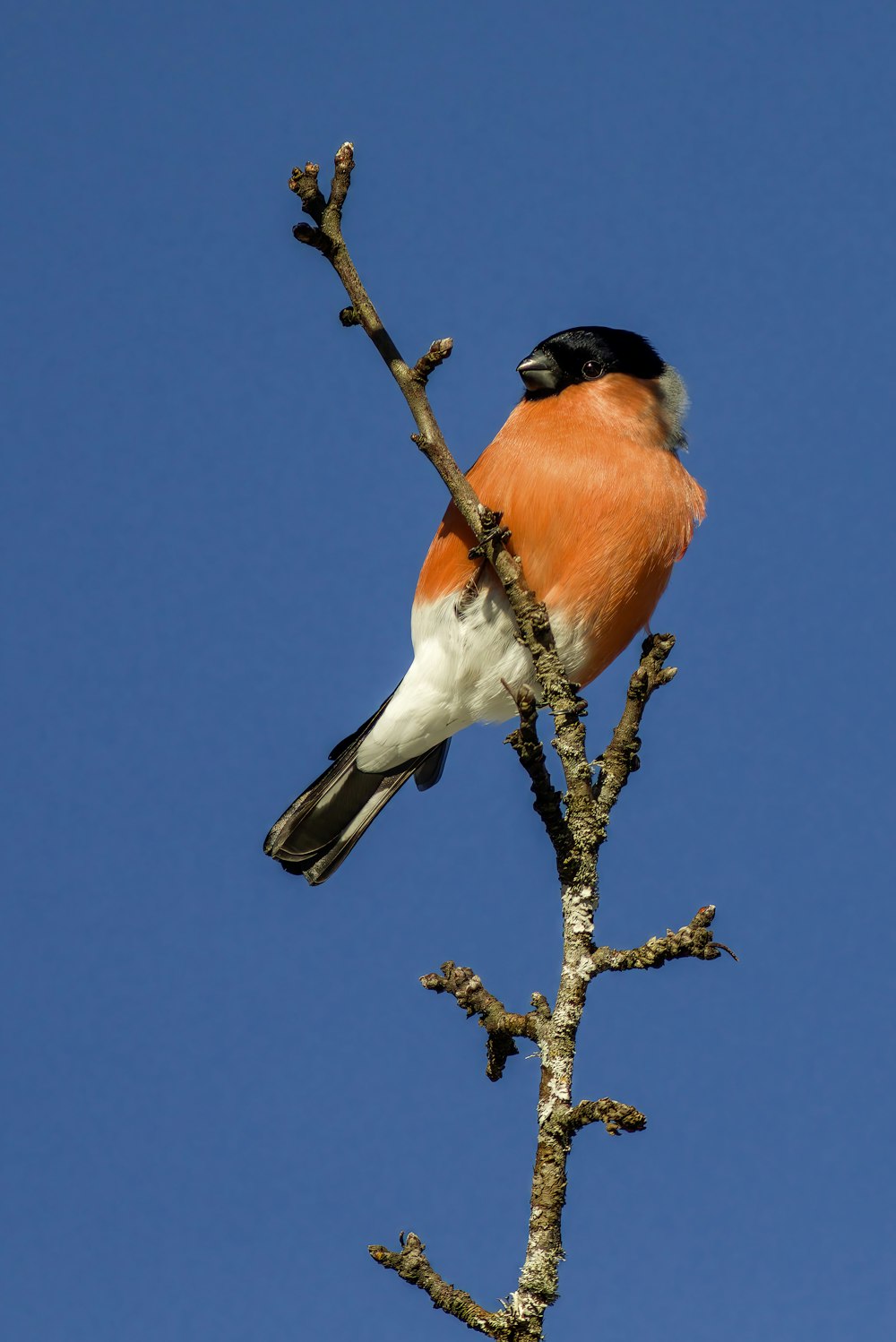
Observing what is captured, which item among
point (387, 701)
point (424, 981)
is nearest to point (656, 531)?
point (387, 701)

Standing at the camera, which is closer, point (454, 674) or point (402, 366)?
point (402, 366)

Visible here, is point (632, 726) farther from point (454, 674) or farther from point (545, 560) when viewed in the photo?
point (454, 674)

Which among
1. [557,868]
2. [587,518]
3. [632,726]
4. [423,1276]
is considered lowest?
[423,1276]

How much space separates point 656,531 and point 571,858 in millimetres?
1507

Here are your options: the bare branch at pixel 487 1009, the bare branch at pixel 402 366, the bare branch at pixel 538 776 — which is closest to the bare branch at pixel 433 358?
the bare branch at pixel 402 366

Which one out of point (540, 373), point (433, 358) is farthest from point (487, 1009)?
point (540, 373)

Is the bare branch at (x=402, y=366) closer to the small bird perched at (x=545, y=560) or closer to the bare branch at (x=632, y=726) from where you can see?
the bare branch at (x=632, y=726)

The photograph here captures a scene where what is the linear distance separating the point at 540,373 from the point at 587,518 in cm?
81

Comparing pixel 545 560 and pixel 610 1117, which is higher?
pixel 545 560

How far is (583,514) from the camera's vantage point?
4.02 metres

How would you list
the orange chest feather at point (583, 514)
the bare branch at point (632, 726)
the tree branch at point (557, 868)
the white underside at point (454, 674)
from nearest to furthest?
the tree branch at point (557, 868)
the bare branch at point (632, 726)
the orange chest feather at point (583, 514)
the white underside at point (454, 674)

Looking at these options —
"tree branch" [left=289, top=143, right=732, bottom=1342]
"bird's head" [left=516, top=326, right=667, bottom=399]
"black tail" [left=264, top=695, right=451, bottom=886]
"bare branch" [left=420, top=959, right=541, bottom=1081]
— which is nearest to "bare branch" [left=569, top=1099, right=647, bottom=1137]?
"tree branch" [left=289, top=143, right=732, bottom=1342]

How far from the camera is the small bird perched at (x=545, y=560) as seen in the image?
13.3 feet

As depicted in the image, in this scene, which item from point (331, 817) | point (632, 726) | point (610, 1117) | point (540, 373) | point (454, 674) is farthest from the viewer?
point (331, 817)
